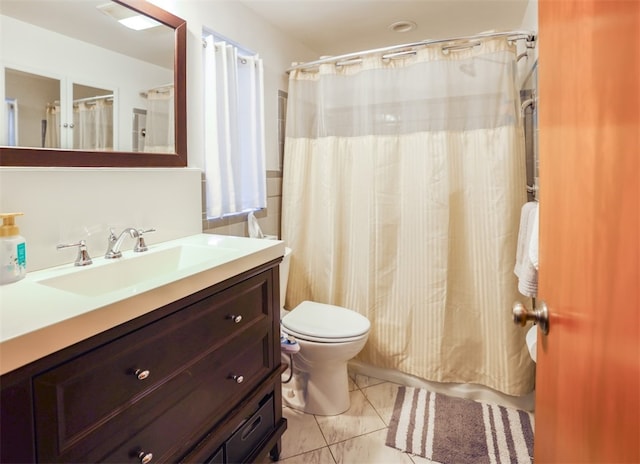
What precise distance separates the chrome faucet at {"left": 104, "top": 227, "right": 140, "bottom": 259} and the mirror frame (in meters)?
0.25

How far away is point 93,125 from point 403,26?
75.0 inches

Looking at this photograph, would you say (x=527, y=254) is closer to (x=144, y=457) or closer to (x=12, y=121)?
(x=144, y=457)

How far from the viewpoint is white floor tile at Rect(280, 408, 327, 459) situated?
1.70m

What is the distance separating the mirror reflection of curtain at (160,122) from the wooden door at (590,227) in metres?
1.38

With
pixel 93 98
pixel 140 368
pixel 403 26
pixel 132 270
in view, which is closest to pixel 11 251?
pixel 132 270

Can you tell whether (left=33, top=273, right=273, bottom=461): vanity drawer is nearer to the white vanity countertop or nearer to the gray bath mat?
the white vanity countertop

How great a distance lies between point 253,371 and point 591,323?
3.62 ft

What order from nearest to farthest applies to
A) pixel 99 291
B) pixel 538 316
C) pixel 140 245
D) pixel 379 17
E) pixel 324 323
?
pixel 538 316
pixel 99 291
pixel 140 245
pixel 324 323
pixel 379 17

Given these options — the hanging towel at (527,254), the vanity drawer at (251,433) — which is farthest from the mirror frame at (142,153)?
the hanging towel at (527,254)

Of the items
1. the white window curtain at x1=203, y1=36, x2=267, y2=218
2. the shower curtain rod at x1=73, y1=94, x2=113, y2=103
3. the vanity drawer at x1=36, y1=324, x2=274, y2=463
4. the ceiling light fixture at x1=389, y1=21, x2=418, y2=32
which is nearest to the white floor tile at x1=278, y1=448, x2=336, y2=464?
the vanity drawer at x1=36, y1=324, x2=274, y2=463

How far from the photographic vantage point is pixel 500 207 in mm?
1915

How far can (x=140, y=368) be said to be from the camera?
3.04 feet

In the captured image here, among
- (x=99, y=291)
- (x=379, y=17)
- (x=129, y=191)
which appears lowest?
(x=99, y=291)

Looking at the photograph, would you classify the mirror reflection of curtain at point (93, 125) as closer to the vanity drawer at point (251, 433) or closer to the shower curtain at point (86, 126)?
the shower curtain at point (86, 126)
